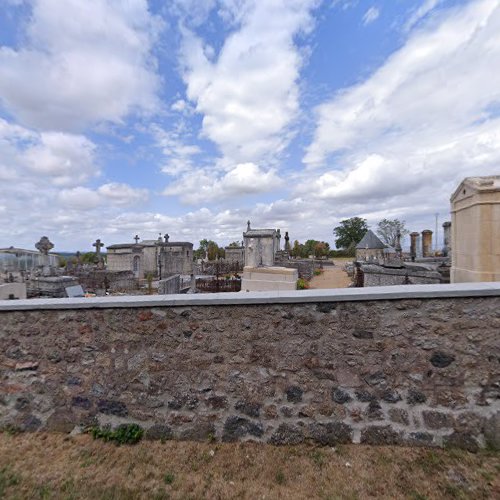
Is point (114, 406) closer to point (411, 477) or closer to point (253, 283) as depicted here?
point (411, 477)

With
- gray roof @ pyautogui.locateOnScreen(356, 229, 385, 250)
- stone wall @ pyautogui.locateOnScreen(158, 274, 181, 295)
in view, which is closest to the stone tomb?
stone wall @ pyautogui.locateOnScreen(158, 274, 181, 295)

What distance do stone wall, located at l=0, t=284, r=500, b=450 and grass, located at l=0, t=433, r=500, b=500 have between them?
5.3 inches

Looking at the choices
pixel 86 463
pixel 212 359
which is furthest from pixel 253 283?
pixel 86 463

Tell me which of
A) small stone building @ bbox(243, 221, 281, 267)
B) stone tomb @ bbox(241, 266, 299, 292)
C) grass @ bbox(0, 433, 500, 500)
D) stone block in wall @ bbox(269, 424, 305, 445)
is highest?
small stone building @ bbox(243, 221, 281, 267)

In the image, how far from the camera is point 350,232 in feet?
185

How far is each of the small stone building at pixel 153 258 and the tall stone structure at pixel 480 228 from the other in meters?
17.9

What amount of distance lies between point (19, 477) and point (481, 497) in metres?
3.57

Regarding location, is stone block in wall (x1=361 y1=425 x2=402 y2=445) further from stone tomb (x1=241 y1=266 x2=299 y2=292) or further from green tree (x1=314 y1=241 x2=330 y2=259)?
green tree (x1=314 y1=241 x2=330 y2=259)

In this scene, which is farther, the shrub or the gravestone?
the gravestone

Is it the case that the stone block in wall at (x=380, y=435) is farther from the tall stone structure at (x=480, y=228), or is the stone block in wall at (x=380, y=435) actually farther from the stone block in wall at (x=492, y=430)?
the tall stone structure at (x=480, y=228)

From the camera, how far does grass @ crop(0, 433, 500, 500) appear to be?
2150 millimetres

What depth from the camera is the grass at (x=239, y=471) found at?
2.15 meters

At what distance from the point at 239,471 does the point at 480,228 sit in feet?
16.1

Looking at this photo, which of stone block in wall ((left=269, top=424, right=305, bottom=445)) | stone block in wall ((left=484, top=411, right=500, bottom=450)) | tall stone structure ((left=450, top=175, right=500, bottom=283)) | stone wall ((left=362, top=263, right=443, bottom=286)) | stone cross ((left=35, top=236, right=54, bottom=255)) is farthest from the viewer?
stone cross ((left=35, top=236, right=54, bottom=255))
